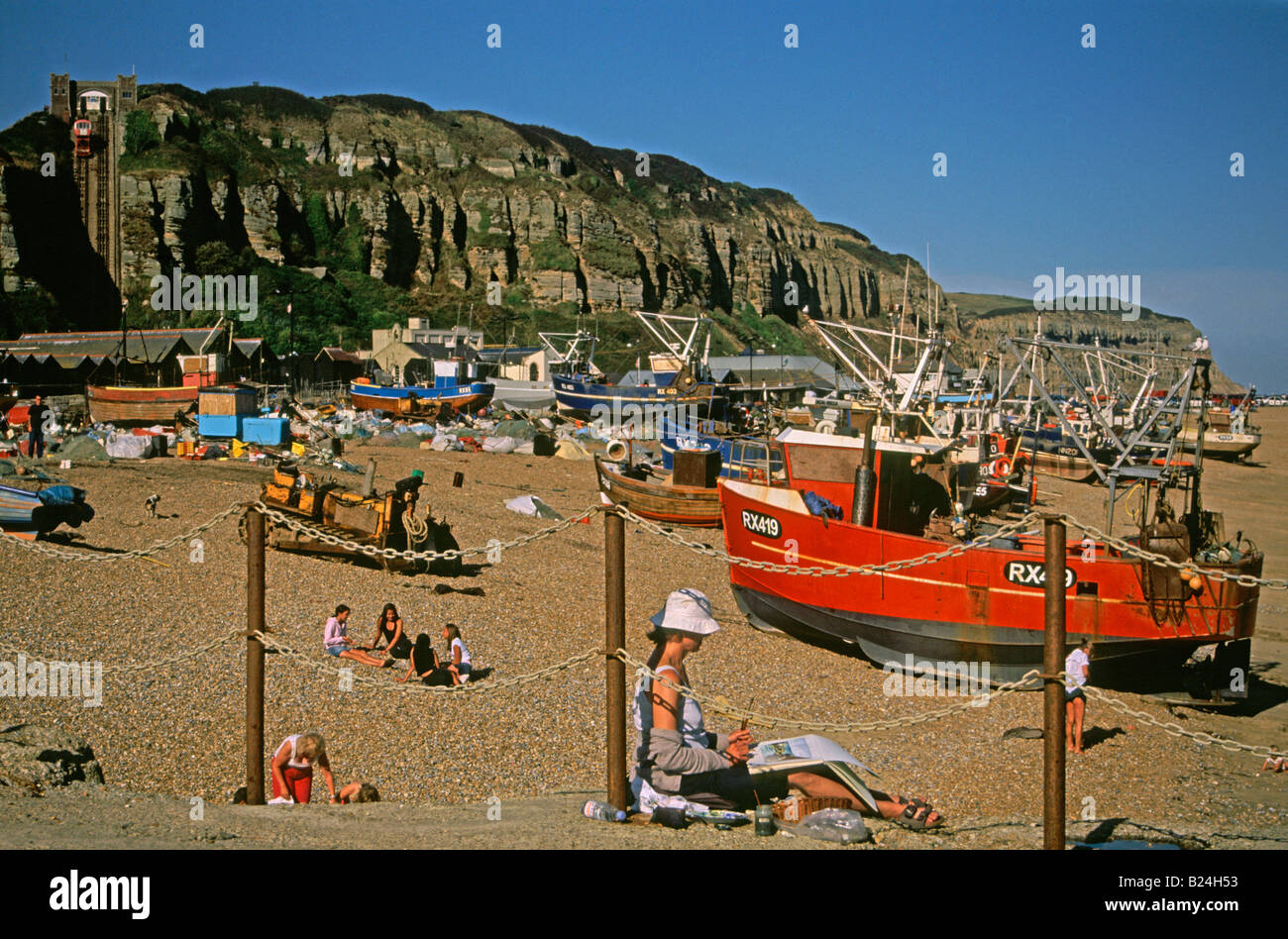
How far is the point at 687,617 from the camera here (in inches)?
230

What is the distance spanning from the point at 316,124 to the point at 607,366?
74018 millimetres

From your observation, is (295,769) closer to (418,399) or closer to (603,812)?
(603,812)

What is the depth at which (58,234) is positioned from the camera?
81000 mm

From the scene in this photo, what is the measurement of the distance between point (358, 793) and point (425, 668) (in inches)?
107

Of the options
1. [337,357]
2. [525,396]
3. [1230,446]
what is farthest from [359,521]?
[337,357]

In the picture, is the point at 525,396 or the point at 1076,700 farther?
the point at 525,396

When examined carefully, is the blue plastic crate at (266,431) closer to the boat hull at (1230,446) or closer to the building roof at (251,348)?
the building roof at (251,348)

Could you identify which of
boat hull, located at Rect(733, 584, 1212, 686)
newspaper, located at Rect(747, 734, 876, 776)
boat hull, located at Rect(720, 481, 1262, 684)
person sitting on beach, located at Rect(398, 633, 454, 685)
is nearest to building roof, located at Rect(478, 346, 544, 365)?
boat hull, located at Rect(720, 481, 1262, 684)

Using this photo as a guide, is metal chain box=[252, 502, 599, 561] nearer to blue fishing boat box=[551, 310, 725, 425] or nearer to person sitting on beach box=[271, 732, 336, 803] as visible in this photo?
person sitting on beach box=[271, 732, 336, 803]

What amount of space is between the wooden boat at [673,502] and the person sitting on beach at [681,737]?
52.8 ft

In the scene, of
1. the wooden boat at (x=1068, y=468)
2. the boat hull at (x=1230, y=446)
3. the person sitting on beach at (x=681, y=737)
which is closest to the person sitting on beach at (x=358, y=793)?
the person sitting on beach at (x=681, y=737)
